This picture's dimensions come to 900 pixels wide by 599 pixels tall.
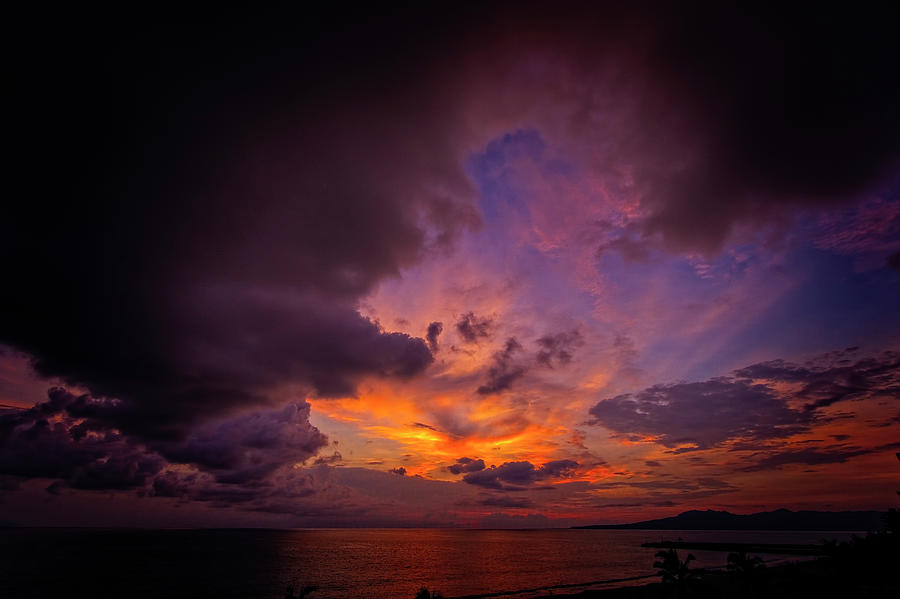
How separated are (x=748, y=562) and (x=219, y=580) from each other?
9982cm

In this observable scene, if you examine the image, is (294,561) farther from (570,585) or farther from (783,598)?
(783,598)

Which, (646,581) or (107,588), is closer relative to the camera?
(107,588)

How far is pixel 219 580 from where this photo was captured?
297 ft

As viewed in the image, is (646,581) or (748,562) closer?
(748,562)

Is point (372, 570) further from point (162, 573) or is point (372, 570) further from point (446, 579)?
point (162, 573)

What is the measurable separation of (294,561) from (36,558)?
8101 centimetres

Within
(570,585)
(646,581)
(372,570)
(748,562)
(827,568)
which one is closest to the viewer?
(748,562)

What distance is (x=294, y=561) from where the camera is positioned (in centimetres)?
13025

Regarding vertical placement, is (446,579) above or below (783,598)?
below

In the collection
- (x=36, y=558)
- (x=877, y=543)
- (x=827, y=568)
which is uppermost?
(x=877, y=543)

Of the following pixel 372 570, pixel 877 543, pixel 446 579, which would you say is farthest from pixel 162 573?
pixel 877 543

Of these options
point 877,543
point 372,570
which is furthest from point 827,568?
point 372,570

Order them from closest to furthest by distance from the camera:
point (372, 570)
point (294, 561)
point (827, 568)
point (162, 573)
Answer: point (827, 568), point (162, 573), point (372, 570), point (294, 561)

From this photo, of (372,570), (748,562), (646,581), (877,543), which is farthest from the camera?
(372,570)
